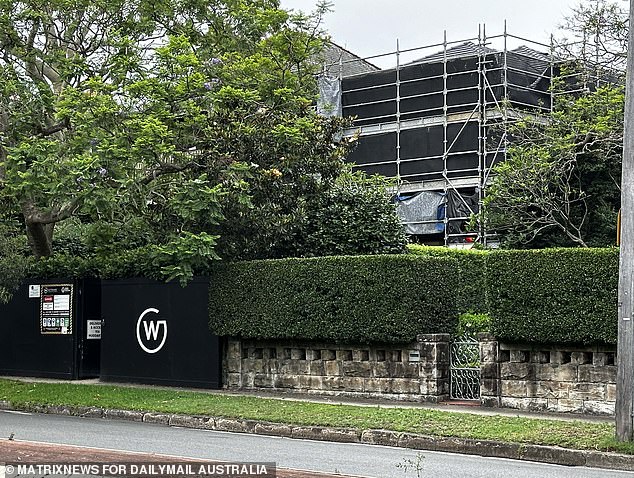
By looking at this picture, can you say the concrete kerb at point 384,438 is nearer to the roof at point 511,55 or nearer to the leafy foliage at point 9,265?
the leafy foliage at point 9,265

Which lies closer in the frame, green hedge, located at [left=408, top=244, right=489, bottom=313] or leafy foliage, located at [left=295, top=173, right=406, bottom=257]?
leafy foliage, located at [left=295, top=173, right=406, bottom=257]

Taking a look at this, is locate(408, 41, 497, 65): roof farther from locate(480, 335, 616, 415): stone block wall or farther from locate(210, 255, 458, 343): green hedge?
locate(480, 335, 616, 415): stone block wall

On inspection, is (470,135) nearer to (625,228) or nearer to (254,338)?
(254,338)

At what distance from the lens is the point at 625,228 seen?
13.1 metres

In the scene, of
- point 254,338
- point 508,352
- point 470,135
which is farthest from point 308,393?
point 470,135

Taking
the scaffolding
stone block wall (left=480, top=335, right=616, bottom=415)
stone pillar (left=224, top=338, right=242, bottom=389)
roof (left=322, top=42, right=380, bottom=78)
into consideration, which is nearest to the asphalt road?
stone block wall (left=480, top=335, right=616, bottom=415)

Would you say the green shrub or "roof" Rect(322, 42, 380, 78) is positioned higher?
"roof" Rect(322, 42, 380, 78)

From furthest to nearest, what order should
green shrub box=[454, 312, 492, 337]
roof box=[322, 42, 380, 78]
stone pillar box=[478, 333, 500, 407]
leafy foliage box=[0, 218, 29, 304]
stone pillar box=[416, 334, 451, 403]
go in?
roof box=[322, 42, 380, 78]
green shrub box=[454, 312, 492, 337]
leafy foliage box=[0, 218, 29, 304]
stone pillar box=[416, 334, 451, 403]
stone pillar box=[478, 333, 500, 407]

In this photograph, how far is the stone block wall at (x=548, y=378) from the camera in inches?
628

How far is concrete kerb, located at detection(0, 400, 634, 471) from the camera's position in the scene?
12.5m

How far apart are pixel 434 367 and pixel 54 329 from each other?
10.3 metres

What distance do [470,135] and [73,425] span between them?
2203 cm

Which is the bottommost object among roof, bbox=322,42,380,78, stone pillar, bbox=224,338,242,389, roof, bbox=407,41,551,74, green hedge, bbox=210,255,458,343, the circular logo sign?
stone pillar, bbox=224,338,242,389

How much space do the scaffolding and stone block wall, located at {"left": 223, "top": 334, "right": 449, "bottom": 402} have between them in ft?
44.1
